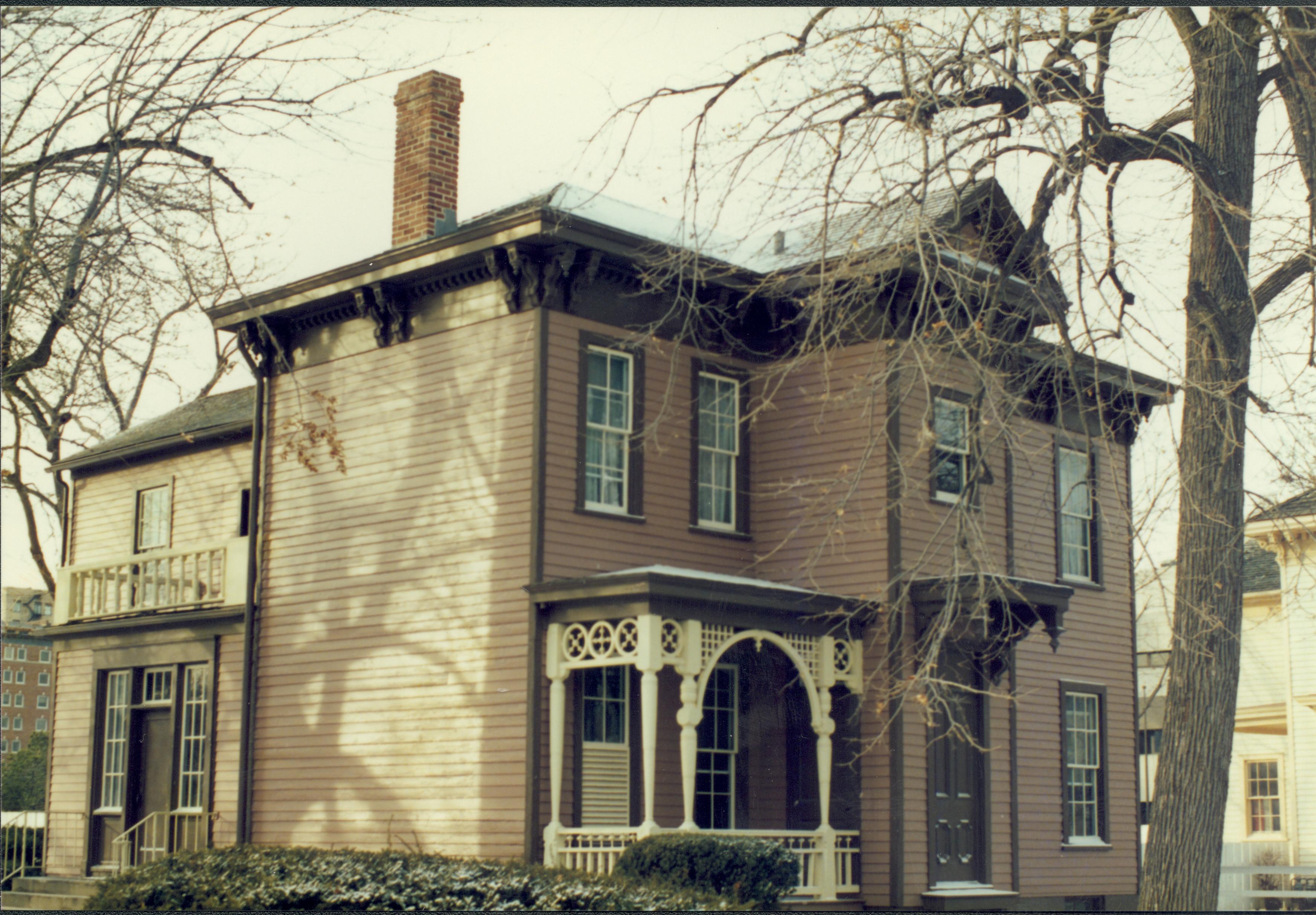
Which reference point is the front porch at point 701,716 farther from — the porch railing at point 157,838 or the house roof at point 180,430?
the house roof at point 180,430

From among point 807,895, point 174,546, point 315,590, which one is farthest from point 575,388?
point 174,546

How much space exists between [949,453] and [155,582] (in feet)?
37.1

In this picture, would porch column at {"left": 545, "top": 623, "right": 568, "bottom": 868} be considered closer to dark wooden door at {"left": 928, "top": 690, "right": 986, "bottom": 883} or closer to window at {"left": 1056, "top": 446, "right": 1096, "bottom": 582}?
dark wooden door at {"left": 928, "top": 690, "right": 986, "bottom": 883}

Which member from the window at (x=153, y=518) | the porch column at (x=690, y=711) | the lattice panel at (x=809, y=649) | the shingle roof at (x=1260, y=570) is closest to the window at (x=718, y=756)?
the lattice panel at (x=809, y=649)

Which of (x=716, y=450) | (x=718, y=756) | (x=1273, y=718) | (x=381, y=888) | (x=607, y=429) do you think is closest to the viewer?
(x=381, y=888)

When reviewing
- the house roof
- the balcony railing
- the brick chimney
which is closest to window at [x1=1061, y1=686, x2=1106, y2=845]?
the brick chimney

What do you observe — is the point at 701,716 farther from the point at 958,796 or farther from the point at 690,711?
the point at 958,796

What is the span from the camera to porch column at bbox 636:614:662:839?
1490 centimetres

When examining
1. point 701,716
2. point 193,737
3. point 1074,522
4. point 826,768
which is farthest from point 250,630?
point 1074,522

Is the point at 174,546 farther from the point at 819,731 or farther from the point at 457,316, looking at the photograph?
the point at 819,731

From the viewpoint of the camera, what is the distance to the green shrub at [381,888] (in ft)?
41.8

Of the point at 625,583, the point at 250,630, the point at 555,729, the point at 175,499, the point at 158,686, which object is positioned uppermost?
the point at 175,499

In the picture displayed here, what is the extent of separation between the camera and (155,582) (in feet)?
71.2

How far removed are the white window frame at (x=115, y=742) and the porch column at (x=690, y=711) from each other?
10.2 metres
